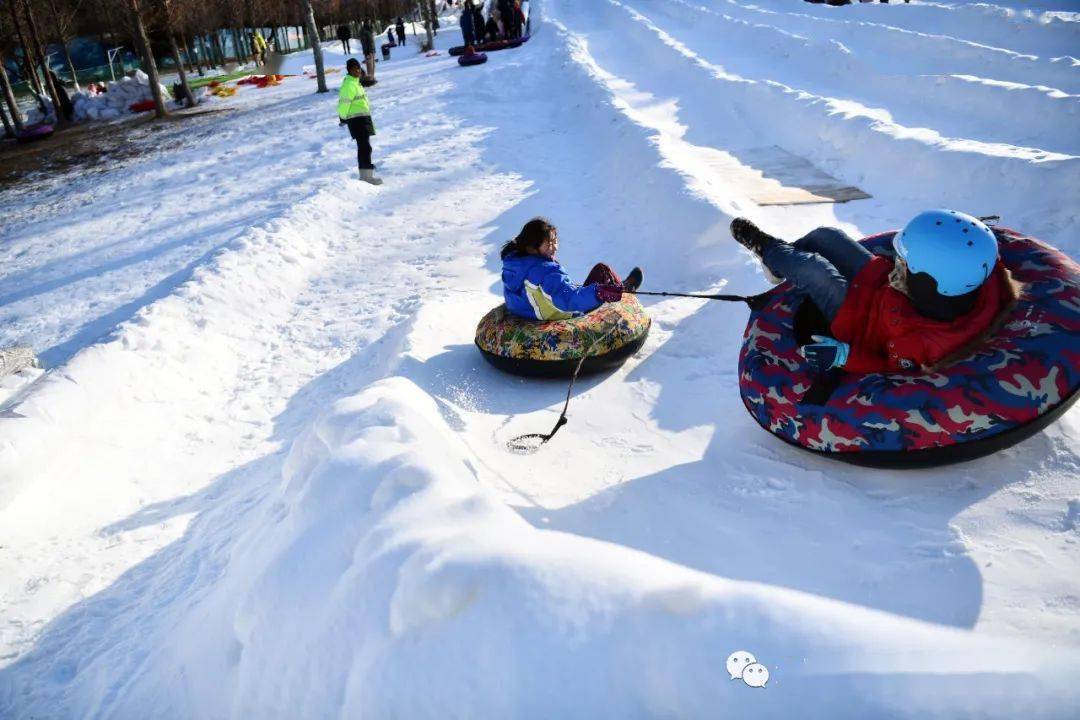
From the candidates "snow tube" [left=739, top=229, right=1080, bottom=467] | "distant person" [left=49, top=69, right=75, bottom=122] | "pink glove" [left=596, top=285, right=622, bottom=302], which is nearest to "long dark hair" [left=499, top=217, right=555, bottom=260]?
"pink glove" [left=596, top=285, right=622, bottom=302]

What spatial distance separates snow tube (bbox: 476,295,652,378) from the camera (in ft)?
15.3

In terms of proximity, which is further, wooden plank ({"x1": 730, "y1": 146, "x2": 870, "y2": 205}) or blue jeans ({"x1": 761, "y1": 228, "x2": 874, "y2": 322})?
wooden plank ({"x1": 730, "y1": 146, "x2": 870, "y2": 205})

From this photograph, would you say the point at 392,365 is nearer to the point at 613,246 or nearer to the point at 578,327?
the point at 578,327

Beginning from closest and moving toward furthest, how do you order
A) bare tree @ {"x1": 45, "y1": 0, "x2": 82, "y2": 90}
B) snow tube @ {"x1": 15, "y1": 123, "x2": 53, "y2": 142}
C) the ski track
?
the ski track < snow tube @ {"x1": 15, "y1": 123, "x2": 53, "y2": 142} < bare tree @ {"x1": 45, "y1": 0, "x2": 82, "y2": 90}

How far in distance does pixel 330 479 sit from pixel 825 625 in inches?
73.6

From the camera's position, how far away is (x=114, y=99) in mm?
24000

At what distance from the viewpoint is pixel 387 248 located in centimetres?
823

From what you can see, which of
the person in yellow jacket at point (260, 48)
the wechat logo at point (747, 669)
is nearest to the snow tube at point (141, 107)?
the person in yellow jacket at point (260, 48)

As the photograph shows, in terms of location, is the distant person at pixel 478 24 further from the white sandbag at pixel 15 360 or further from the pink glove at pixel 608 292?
the pink glove at pixel 608 292

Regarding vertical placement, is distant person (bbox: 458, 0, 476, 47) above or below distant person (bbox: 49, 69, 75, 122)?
above

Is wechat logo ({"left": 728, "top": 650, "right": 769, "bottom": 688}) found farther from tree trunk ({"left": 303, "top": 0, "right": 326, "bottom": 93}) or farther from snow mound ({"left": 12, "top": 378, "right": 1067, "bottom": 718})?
tree trunk ({"left": 303, "top": 0, "right": 326, "bottom": 93})

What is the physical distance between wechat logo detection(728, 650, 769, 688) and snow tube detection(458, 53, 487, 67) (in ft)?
69.6

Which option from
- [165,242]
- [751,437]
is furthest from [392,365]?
[165,242]

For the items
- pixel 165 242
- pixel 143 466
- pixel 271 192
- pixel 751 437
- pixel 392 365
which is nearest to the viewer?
pixel 751 437
